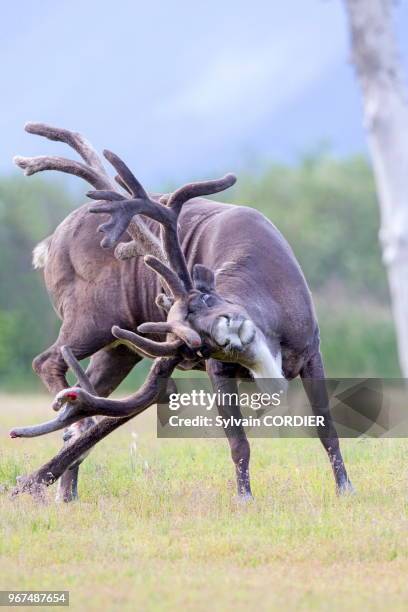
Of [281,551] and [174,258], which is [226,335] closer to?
[174,258]

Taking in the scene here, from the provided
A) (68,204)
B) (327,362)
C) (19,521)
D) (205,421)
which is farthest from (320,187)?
(19,521)

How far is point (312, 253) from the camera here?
4778 cm

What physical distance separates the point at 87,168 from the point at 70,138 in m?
0.46

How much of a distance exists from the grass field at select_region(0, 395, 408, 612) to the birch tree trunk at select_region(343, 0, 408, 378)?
1511 millimetres

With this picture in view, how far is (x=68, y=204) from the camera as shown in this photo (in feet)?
133

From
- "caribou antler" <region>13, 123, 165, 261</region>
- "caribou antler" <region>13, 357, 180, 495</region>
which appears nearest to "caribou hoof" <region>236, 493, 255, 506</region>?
"caribou antler" <region>13, 357, 180, 495</region>

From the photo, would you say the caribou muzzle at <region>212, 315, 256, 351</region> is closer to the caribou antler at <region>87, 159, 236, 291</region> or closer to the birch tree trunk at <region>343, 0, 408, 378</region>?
the caribou antler at <region>87, 159, 236, 291</region>

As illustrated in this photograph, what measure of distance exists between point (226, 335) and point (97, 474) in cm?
261

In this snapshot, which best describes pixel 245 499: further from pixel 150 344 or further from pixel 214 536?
pixel 150 344

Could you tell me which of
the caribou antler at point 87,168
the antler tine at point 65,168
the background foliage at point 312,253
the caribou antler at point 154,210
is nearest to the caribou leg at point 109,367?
the caribou antler at point 87,168

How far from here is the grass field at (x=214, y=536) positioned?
6.14 meters

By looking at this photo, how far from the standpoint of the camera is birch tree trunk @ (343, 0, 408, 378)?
816cm

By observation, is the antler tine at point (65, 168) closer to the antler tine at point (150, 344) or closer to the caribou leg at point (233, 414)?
the caribou leg at point (233, 414)

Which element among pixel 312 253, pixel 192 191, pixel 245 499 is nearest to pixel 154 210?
pixel 192 191
